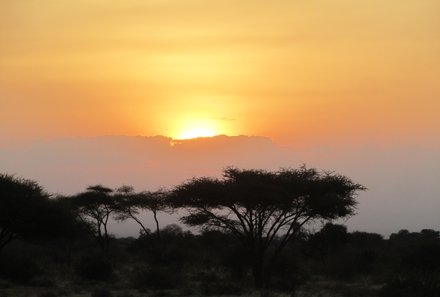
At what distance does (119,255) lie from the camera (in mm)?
57781

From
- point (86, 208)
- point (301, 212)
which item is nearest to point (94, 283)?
point (301, 212)

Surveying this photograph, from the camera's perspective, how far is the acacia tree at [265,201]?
31.7m

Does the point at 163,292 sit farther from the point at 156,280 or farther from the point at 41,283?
the point at 41,283

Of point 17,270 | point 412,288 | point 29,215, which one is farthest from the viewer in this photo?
point 17,270

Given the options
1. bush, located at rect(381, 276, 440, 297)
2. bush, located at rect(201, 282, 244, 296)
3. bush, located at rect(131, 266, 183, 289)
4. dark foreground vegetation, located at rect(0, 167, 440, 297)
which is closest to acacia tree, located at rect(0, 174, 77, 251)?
dark foreground vegetation, located at rect(0, 167, 440, 297)

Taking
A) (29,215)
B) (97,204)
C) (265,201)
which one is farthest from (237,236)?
(97,204)

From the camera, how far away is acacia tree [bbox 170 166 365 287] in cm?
3169

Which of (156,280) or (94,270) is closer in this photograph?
(156,280)

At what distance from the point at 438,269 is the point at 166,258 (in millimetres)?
19936

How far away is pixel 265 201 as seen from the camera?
103 ft

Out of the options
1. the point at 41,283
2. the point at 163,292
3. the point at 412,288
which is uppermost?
the point at 41,283

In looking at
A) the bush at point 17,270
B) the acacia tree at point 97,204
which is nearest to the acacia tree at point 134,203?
the acacia tree at point 97,204

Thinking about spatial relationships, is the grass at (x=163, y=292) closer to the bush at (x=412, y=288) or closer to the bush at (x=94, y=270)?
the bush at (x=412, y=288)

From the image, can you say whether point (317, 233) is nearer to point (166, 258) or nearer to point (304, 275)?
point (166, 258)
